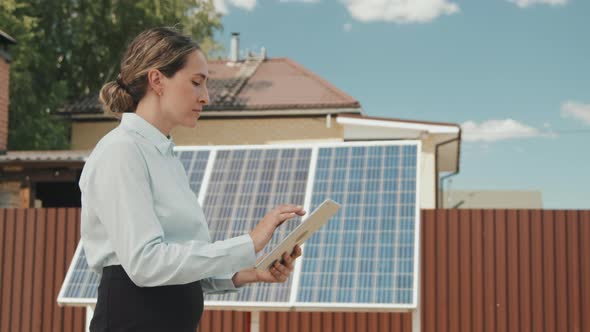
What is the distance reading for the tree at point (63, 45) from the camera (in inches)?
923

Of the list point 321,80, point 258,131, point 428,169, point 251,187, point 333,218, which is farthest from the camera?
point 321,80

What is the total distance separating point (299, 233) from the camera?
2639 millimetres

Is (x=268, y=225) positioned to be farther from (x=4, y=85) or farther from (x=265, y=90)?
(x=265, y=90)

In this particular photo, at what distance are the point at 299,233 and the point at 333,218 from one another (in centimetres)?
414

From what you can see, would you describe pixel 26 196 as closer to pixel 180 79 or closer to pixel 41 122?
pixel 41 122

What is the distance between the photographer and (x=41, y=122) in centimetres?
2333

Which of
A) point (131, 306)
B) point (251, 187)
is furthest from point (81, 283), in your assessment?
point (131, 306)

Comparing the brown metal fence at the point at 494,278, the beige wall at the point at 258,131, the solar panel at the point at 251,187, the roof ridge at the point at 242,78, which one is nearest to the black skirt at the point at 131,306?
the solar panel at the point at 251,187

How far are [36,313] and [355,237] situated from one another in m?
5.08

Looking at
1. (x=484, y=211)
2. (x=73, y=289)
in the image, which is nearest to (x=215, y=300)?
(x=73, y=289)

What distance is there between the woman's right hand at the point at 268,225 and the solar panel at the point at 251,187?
424 centimetres

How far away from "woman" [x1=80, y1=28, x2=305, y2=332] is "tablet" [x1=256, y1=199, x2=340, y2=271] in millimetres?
216

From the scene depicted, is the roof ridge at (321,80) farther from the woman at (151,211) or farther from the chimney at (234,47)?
the woman at (151,211)

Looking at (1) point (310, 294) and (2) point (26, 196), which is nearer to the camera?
(1) point (310, 294)
